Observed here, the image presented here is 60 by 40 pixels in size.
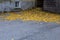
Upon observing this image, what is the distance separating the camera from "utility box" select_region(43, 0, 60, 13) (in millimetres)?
14163

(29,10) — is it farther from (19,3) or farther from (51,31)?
(51,31)

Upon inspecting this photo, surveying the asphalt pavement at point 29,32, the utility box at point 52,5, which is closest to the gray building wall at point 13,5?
the utility box at point 52,5

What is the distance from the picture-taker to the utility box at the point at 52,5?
1416 centimetres

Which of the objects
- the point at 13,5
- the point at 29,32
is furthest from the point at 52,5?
the point at 29,32

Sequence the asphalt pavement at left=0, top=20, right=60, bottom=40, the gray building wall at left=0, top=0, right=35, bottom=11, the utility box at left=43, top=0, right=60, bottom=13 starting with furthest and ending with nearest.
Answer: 1. the utility box at left=43, top=0, right=60, bottom=13
2. the gray building wall at left=0, top=0, right=35, bottom=11
3. the asphalt pavement at left=0, top=20, right=60, bottom=40

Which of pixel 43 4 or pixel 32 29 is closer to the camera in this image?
pixel 32 29

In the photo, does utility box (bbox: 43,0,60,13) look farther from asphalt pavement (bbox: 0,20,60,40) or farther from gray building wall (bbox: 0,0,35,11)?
asphalt pavement (bbox: 0,20,60,40)

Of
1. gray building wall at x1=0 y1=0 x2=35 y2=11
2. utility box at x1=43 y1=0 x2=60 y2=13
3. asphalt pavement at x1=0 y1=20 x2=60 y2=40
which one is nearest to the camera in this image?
asphalt pavement at x1=0 y1=20 x2=60 y2=40

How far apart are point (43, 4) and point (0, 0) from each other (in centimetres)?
342

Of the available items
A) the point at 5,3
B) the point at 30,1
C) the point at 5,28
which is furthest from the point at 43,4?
the point at 5,28

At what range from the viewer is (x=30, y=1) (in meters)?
14.9

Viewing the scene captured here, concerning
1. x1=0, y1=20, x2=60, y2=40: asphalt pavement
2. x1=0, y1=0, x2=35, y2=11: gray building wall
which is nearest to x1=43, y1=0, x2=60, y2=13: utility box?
x1=0, y1=0, x2=35, y2=11: gray building wall

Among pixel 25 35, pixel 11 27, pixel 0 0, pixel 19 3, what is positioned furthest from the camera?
pixel 19 3

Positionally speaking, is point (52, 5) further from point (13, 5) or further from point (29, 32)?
point (29, 32)
